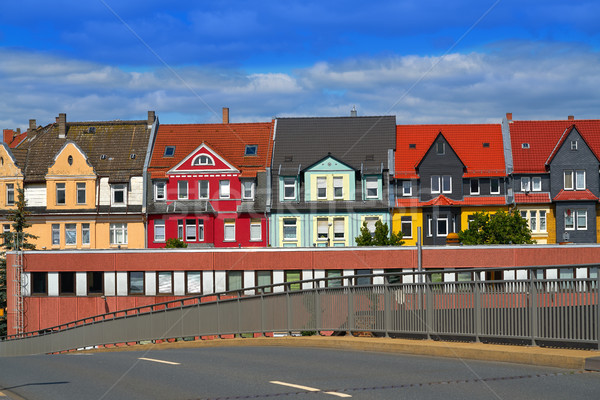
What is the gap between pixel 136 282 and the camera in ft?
159

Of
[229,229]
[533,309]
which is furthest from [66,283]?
[533,309]

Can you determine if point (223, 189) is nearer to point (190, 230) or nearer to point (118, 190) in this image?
point (190, 230)

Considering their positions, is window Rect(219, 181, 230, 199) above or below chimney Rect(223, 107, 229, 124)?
below

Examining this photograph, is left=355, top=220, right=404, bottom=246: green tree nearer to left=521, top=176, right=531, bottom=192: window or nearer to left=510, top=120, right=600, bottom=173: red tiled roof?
left=521, top=176, right=531, bottom=192: window

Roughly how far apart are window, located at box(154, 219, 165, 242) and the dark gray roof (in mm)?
8552

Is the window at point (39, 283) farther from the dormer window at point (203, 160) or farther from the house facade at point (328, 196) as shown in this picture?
the house facade at point (328, 196)

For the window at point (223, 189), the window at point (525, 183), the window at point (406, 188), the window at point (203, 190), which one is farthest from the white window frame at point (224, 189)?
the window at point (525, 183)

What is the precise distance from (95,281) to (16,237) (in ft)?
30.3

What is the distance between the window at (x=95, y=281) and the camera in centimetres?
4881

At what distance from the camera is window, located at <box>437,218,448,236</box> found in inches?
2354

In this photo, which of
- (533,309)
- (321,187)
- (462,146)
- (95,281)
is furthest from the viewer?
(462,146)

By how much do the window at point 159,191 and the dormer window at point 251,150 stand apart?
20.4 ft

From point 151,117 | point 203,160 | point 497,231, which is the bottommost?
point 497,231

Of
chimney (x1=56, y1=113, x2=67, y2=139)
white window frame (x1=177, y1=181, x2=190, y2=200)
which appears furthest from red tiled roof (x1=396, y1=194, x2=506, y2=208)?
chimney (x1=56, y1=113, x2=67, y2=139)
